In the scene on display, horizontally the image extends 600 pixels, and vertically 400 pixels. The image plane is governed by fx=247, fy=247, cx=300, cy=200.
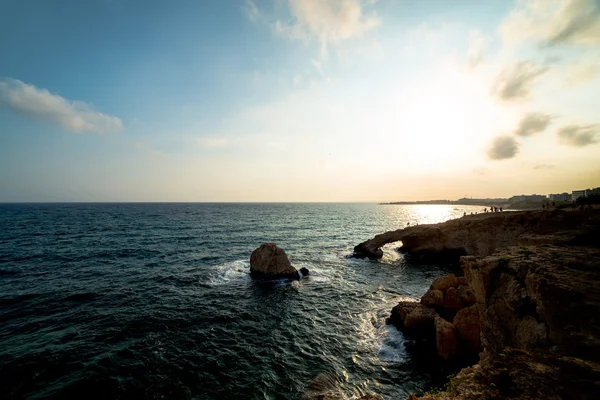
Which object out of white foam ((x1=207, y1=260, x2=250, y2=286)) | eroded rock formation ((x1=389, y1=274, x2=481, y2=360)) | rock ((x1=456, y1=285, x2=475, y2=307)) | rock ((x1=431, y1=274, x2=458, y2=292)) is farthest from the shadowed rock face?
white foam ((x1=207, y1=260, x2=250, y2=286))

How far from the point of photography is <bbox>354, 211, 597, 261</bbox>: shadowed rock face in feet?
98.6

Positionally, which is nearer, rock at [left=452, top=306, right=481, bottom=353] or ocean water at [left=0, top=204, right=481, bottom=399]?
ocean water at [left=0, top=204, right=481, bottom=399]

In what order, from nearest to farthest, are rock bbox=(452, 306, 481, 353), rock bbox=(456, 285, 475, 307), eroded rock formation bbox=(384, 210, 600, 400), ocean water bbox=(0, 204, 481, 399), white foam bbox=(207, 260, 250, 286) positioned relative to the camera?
eroded rock formation bbox=(384, 210, 600, 400)
ocean water bbox=(0, 204, 481, 399)
rock bbox=(452, 306, 481, 353)
rock bbox=(456, 285, 475, 307)
white foam bbox=(207, 260, 250, 286)

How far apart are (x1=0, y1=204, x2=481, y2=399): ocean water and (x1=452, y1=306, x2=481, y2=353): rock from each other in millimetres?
3425

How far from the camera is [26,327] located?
17469 millimetres

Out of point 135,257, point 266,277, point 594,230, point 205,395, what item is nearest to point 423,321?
point 594,230

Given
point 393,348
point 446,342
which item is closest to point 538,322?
point 446,342

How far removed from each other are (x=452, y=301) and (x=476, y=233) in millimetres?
23512

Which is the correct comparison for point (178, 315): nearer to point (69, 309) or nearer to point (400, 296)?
point (69, 309)

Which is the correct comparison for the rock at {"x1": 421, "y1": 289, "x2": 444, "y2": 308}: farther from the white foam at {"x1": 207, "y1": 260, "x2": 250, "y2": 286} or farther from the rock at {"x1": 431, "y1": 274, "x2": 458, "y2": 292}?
the white foam at {"x1": 207, "y1": 260, "x2": 250, "y2": 286}

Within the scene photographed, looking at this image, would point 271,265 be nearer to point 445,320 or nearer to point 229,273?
point 229,273

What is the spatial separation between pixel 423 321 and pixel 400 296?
743cm

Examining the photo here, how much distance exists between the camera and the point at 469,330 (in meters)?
15.1

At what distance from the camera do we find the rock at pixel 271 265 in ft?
97.8
